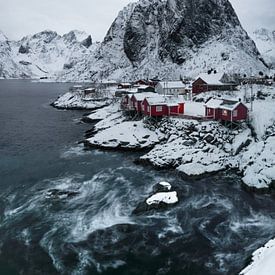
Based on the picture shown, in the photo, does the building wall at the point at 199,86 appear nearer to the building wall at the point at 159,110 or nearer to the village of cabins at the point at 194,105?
the village of cabins at the point at 194,105

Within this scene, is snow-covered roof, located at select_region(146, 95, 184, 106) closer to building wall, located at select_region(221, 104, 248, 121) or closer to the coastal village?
the coastal village

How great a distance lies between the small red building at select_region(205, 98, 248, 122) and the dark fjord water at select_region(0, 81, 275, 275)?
1233 cm

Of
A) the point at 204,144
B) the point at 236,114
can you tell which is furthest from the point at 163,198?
the point at 236,114

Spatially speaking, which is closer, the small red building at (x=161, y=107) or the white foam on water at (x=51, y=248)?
the white foam on water at (x=51, y=248)

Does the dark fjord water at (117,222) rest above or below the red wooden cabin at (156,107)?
below

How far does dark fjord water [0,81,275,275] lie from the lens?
26219 millimetres

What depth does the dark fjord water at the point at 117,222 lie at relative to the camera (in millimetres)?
26219

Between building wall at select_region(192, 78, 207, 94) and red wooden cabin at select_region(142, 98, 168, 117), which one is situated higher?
building wall at select_region(192, 78, 207, 94)

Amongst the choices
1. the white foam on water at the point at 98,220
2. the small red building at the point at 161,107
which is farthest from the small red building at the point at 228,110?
the white foam on water at the point at 98,220

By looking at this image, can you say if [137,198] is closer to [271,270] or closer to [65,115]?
[271,270]

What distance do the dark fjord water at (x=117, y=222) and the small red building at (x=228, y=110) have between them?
12332mm

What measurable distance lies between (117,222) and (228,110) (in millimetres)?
28460

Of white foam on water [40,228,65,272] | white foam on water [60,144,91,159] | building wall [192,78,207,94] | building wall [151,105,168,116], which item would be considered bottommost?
white foam on water [40,228,65,272]

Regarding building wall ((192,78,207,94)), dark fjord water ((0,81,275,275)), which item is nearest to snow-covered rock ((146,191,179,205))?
dark fjord water ((0,81,275,275))
